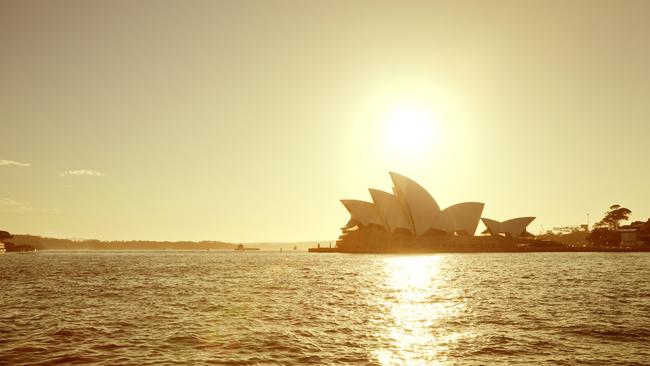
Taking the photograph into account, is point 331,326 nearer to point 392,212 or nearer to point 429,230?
point 392,212

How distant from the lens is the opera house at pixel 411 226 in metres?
136

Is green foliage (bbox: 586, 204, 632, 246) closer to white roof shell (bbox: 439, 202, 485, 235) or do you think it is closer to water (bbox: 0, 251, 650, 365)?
white roof shell (bbox: 439, 202, 485, 235)

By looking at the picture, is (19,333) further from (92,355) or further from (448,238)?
(448,238)

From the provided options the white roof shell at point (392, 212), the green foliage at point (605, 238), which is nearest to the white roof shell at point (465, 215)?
the white roof shell at point (392, 212)

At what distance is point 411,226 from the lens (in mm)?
140125

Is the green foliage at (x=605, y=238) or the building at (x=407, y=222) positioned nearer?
the building at (x=407, y=222)

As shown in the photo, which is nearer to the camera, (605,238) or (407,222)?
(407,222)

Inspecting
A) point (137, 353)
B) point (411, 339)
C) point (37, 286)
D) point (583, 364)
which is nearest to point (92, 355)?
point (137, 353)

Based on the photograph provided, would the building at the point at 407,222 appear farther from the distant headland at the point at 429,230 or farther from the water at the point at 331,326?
the water at the point at 331,326

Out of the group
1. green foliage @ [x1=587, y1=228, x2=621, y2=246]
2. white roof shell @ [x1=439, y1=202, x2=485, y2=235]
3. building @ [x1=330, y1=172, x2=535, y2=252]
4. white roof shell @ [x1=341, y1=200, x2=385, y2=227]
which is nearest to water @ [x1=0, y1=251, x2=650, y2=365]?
building @ [x1=330, y1=172, x2=535, y2=252]

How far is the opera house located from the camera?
136 metres

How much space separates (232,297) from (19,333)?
1579cm

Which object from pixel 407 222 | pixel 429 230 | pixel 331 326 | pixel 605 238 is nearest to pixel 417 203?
pixel 407 222

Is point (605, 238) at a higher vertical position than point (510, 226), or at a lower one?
lower
